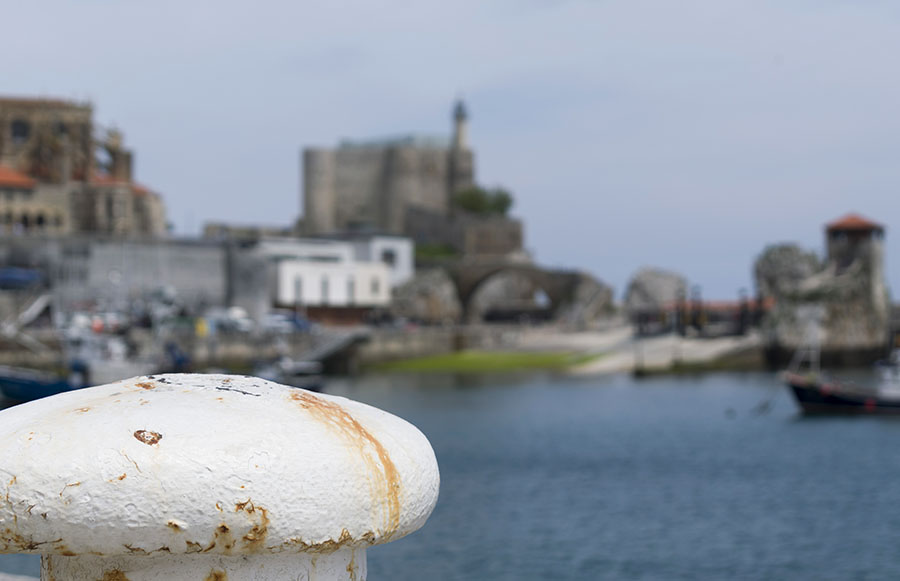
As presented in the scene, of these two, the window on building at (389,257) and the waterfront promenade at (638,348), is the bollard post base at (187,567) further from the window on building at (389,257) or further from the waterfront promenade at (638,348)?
the window on building at (389,257)

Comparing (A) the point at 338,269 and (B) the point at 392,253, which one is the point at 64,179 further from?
(B) the point at 392,253

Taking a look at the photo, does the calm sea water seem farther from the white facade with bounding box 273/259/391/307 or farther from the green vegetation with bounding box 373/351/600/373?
the white facade with bounding box 273/259/391/307

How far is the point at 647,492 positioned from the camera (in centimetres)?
3052

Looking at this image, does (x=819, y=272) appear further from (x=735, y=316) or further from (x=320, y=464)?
(x=320, y=464)

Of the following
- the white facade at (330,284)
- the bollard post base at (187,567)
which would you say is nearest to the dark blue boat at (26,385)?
the white facade at (330,284)

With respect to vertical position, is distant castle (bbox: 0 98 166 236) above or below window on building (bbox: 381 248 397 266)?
above

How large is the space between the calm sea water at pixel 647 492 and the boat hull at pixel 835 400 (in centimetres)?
80

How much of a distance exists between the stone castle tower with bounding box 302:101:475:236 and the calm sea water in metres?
52.9

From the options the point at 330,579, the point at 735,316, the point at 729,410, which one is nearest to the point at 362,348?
the point at 729,410

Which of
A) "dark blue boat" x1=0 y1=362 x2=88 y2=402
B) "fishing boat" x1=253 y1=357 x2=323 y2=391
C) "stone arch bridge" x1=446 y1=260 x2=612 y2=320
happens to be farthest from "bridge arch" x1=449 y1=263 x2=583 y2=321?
"dark blue boat" x1=0 y1=362 x2=88 y2=402

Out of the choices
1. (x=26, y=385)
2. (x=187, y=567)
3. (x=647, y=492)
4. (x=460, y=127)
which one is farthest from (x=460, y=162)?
(x=187, y=567)

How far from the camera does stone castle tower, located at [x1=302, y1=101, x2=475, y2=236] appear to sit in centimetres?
10944

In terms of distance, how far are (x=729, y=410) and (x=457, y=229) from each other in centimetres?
5414

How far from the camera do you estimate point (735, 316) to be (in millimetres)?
95062
